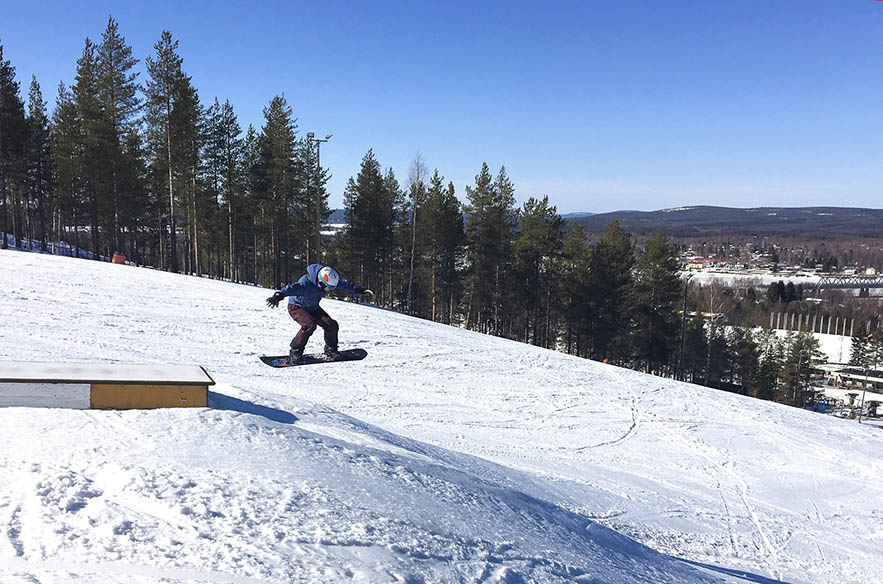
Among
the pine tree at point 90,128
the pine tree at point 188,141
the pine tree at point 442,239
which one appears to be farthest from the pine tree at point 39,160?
the pine tree at point 442,239

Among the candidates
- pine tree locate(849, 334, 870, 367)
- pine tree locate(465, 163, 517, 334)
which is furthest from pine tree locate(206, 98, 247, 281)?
pine tree locate(849, 334, 870, 367)

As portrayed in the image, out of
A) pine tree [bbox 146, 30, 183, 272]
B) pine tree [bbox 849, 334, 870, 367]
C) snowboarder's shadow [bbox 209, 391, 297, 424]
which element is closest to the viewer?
snowboarder's shadow [bbox 209, 391, 297, 424]

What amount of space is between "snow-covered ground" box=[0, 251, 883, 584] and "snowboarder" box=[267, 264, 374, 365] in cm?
96

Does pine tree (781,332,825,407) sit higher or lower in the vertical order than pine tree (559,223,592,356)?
lower

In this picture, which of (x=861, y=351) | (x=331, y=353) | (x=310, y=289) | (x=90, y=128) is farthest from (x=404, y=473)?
(x=861, y=351)

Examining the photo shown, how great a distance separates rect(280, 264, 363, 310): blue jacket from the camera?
8.92m

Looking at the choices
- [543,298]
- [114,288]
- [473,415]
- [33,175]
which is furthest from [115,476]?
[33,175]

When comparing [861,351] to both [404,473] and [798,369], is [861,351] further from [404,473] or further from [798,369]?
[404,473]

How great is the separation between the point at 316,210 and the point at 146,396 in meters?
27.6

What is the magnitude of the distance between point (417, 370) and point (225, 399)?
6769 mm

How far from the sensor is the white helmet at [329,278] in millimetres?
8695

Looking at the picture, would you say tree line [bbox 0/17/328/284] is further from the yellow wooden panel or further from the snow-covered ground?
the yellow wooden panel

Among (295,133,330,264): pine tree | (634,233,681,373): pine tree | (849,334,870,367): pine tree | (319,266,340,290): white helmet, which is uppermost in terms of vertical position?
(295,133,330,264): pine tree

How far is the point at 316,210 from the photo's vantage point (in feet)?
106
